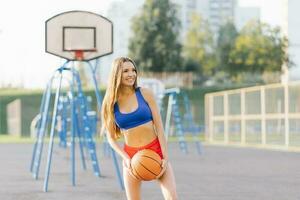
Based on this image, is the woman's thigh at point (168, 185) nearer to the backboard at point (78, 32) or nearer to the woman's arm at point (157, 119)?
the woman's arm at point (157, 119)

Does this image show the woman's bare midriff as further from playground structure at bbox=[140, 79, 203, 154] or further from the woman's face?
playground structure at bbox=[140, 79, 203, 154]

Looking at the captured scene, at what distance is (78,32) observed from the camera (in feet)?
46.7

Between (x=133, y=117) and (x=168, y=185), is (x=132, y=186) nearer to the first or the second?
(x=168, y=185)

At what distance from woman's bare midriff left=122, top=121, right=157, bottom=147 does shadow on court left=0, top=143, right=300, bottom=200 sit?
375 centimetres

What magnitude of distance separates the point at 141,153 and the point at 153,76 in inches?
2277

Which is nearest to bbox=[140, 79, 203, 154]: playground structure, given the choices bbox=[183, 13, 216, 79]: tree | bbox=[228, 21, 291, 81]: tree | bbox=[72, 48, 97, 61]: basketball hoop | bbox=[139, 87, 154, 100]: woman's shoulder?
bbox=[72, 48, 97, 61]: basketball hoop

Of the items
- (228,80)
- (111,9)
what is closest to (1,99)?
(228,80)

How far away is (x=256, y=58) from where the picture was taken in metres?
60.8

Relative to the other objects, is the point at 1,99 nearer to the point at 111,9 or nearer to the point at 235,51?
the point at 235,51

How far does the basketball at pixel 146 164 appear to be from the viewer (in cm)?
607

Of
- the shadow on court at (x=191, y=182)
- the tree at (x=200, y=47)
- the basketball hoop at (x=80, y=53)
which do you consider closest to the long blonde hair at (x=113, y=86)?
the shadow on court at (x=191, y=182)

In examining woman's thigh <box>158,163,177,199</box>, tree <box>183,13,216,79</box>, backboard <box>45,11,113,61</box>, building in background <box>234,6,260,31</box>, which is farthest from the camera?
building in background <box>234,6,260,31</box>

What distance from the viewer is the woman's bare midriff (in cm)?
614

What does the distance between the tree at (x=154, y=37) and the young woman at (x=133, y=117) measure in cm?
5585
